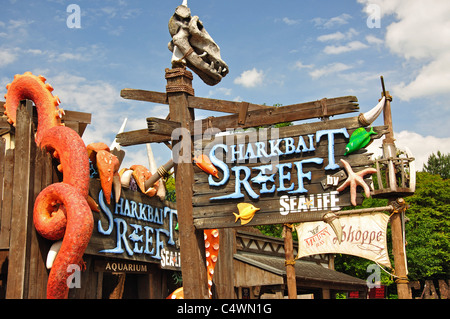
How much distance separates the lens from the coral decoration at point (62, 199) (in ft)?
30.5

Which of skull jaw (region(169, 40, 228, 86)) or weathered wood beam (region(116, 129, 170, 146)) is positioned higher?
skull jaw (region(169, 40, 228, 86))

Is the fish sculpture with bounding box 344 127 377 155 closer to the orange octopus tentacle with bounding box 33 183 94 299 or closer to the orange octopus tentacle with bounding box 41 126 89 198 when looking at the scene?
the orange octopus tentacle with bounding box 33 183 94 299

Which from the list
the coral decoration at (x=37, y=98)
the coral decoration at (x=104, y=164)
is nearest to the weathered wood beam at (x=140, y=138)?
the coral decoration at (x=37, y=98)

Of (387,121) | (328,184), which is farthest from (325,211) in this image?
(387,121)

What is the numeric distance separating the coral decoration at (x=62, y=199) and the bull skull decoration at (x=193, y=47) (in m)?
2.76

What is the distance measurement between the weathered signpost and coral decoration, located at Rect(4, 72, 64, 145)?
2329mm

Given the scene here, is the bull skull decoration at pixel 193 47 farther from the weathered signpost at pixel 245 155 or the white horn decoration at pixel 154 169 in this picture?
the white horn decoration at pixel 154 169

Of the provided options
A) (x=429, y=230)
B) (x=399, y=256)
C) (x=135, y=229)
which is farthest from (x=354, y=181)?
(x=429, y=230)

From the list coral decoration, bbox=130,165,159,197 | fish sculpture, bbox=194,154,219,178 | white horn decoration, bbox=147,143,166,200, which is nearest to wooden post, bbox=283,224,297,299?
white horn decoration, bbox=147,143,166,200

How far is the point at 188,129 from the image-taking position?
327 inches

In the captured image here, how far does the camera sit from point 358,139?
24.0 feet

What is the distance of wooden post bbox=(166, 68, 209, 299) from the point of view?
26.0 ft

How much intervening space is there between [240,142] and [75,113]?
189 inches

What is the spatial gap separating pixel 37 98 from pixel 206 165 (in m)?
4.53
